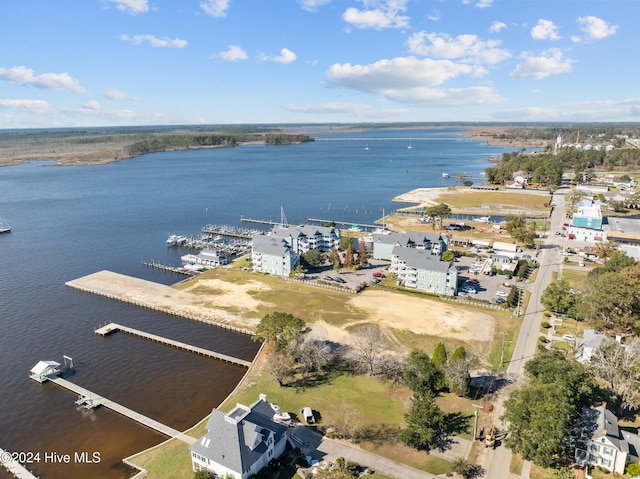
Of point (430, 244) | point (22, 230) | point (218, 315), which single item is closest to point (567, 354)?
point (430, 244)

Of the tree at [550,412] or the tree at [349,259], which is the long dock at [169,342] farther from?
the tree at [349,259]

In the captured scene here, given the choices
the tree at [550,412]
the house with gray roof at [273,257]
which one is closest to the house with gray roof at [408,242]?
the house with gray roof at [273,257]

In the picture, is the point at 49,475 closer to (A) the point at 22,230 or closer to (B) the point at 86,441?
(B) the point at 86,441

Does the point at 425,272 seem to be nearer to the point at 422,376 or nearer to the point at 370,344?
the point at 370,344

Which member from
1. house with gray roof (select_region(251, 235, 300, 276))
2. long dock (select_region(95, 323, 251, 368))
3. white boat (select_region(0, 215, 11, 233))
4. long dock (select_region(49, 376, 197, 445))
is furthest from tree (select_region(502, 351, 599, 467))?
white boat (select_region(0, 215, 11, 233))

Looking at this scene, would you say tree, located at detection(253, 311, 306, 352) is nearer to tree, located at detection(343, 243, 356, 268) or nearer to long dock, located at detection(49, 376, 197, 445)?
long dock, located at detection(49, 376, 197, 445)

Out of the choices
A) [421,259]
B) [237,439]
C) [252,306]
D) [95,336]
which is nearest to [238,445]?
[237,439]
